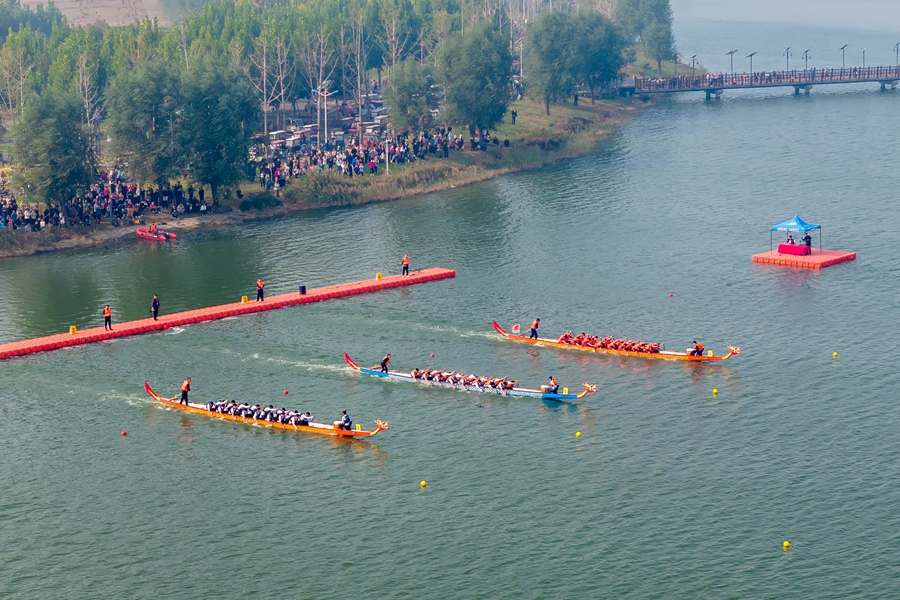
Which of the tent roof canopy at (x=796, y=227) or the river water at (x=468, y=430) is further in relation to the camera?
the tent roof canopy at (x=796, y=227)

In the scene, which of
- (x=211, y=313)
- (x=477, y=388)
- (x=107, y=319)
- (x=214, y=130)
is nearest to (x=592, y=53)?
(x=214, y=130)

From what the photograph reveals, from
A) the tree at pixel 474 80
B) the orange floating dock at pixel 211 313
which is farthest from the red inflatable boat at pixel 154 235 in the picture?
the tree at pixel 474 80

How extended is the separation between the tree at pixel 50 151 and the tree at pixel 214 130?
39.6 feet

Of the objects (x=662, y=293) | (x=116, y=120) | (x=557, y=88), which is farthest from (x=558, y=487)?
(x=557, y=88)

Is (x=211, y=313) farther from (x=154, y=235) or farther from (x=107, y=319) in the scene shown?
(x=154, y=235)

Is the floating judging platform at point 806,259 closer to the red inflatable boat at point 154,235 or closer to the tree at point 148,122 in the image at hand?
the red inflatable boat at point 154,235

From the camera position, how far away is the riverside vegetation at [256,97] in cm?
12050

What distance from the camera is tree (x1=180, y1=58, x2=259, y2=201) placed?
12662cm

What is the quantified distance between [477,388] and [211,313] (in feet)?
89.4

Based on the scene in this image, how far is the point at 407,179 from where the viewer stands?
143375mm

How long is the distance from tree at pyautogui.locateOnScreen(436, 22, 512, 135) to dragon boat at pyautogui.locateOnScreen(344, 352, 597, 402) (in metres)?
80.9

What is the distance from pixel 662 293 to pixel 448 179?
53804 mm

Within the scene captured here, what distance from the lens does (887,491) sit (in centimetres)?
6172

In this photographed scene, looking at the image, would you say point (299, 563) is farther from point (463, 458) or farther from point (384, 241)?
point (384, 241)
